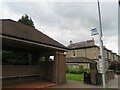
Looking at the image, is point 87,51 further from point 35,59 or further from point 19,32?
point 19,32

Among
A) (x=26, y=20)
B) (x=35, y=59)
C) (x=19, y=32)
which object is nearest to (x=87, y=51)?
(x=26, y=20)

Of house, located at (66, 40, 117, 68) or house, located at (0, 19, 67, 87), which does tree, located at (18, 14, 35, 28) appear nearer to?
house, located at (0, 19, 67, 87)

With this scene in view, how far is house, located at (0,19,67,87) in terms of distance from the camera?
1526 centimetres

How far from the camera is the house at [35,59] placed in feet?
50.1

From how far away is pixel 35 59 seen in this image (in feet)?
67.3

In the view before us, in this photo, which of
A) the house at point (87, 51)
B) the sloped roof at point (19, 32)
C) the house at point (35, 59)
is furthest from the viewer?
the house at point (87, 51)

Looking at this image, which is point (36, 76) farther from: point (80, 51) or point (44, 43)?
point (80, 51)

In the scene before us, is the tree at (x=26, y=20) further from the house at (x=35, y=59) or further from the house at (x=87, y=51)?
the house at (x=87, y=51)

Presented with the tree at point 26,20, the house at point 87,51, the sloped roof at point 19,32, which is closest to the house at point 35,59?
the sloped roof at point 19,32

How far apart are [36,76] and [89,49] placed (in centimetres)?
2691

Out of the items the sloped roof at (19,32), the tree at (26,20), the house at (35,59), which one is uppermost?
the tree at (26,20)

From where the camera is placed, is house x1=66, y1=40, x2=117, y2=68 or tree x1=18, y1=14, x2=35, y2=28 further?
house x1=66, y1=40, x2=117, y2=68

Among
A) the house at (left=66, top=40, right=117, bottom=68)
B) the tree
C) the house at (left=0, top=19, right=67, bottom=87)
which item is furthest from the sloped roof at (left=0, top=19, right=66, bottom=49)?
the house at (left=66, top=40, right=117, bottom=68)

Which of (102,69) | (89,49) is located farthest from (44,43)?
(89,49)
